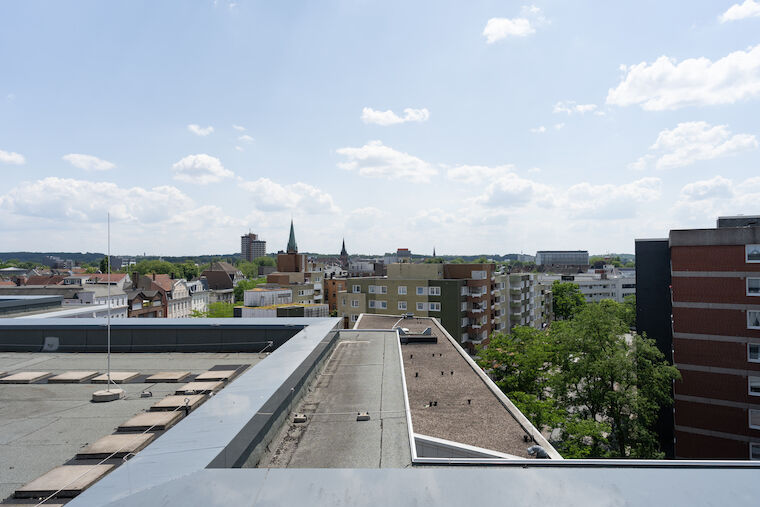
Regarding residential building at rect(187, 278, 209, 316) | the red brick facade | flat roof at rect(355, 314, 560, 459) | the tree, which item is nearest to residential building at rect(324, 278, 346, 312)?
residential building at rect(187, 278, 209, 316)

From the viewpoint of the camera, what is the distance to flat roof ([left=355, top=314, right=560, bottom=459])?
47.9ft

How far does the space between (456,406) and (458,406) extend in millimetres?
82

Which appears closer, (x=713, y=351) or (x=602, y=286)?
(x=713, y=351)

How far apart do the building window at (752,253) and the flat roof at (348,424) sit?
31.9m

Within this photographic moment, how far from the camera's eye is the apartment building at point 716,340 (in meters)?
32.3

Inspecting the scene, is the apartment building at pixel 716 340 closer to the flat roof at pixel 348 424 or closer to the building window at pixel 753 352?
the building window at pixel 753 352

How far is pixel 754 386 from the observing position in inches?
1261

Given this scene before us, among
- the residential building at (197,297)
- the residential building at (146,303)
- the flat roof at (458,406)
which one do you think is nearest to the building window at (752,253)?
the flat roof at (458,406)

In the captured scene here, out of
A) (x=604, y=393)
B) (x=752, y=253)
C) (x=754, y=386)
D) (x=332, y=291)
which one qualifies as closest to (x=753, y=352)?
(x=754, y=386)

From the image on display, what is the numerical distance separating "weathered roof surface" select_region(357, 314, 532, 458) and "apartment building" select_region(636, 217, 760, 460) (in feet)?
70.0

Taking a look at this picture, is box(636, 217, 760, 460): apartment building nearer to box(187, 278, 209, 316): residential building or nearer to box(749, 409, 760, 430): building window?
box(749, 409, 760, 430): building window

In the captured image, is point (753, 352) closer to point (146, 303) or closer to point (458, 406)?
point (458, 406)

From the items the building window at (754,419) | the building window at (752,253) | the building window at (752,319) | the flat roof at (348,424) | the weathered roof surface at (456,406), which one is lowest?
the building window at (754,419)

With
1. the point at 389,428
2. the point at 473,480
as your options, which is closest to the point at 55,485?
the point at 389,428
